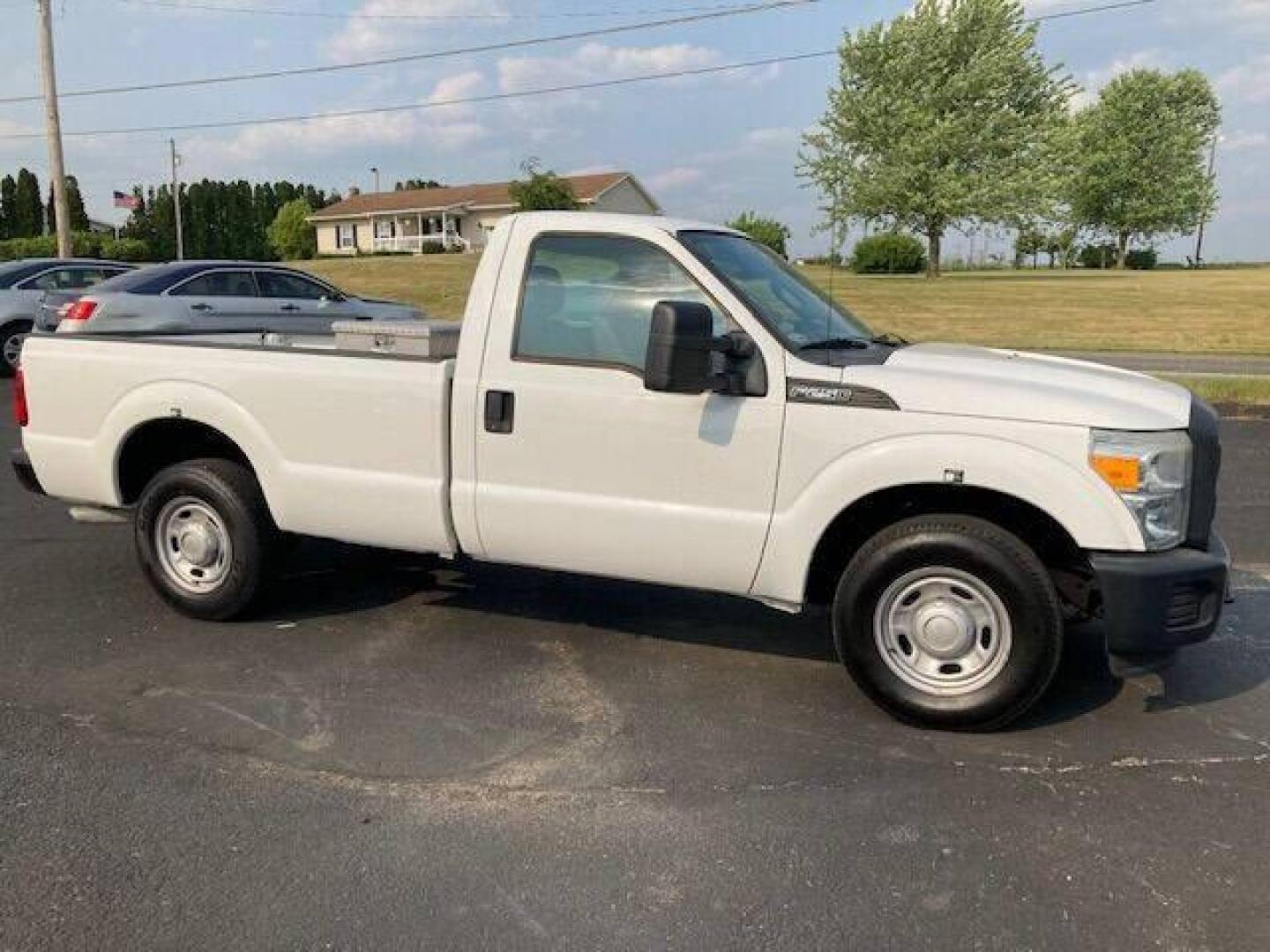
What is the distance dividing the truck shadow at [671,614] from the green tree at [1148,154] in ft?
241

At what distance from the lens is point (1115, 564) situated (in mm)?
3791

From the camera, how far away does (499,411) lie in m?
4.52

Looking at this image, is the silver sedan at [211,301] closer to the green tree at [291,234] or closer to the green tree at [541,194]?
the green tree at [541,194]

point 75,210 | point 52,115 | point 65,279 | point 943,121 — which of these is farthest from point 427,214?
point 65,279

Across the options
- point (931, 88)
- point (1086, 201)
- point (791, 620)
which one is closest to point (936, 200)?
point (931, 88)

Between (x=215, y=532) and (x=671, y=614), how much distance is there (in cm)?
227

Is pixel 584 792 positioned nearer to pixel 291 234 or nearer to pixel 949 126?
pixel 949 126

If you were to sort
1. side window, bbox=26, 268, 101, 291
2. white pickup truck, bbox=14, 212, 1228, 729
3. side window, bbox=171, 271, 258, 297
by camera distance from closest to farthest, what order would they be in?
white pickup truck, bbox=14, 212, 1228, 729 < side window, bbox=171, 271, 258, 297 < side window, bbox=26, 268, 101, 291

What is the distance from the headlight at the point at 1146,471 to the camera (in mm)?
3781

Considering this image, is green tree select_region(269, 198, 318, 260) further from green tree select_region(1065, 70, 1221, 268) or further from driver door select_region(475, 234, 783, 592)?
driver door select_region(475, 234, 783, 592)

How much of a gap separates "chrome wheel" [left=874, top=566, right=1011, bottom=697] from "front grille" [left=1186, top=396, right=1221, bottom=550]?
77cm

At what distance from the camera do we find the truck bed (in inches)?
185

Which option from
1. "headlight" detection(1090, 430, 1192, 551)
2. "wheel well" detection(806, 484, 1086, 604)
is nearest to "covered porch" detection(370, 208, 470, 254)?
"wheel well" detection(806, 484, 1086, 604)

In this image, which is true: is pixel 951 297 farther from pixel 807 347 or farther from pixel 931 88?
pixel 807 347
